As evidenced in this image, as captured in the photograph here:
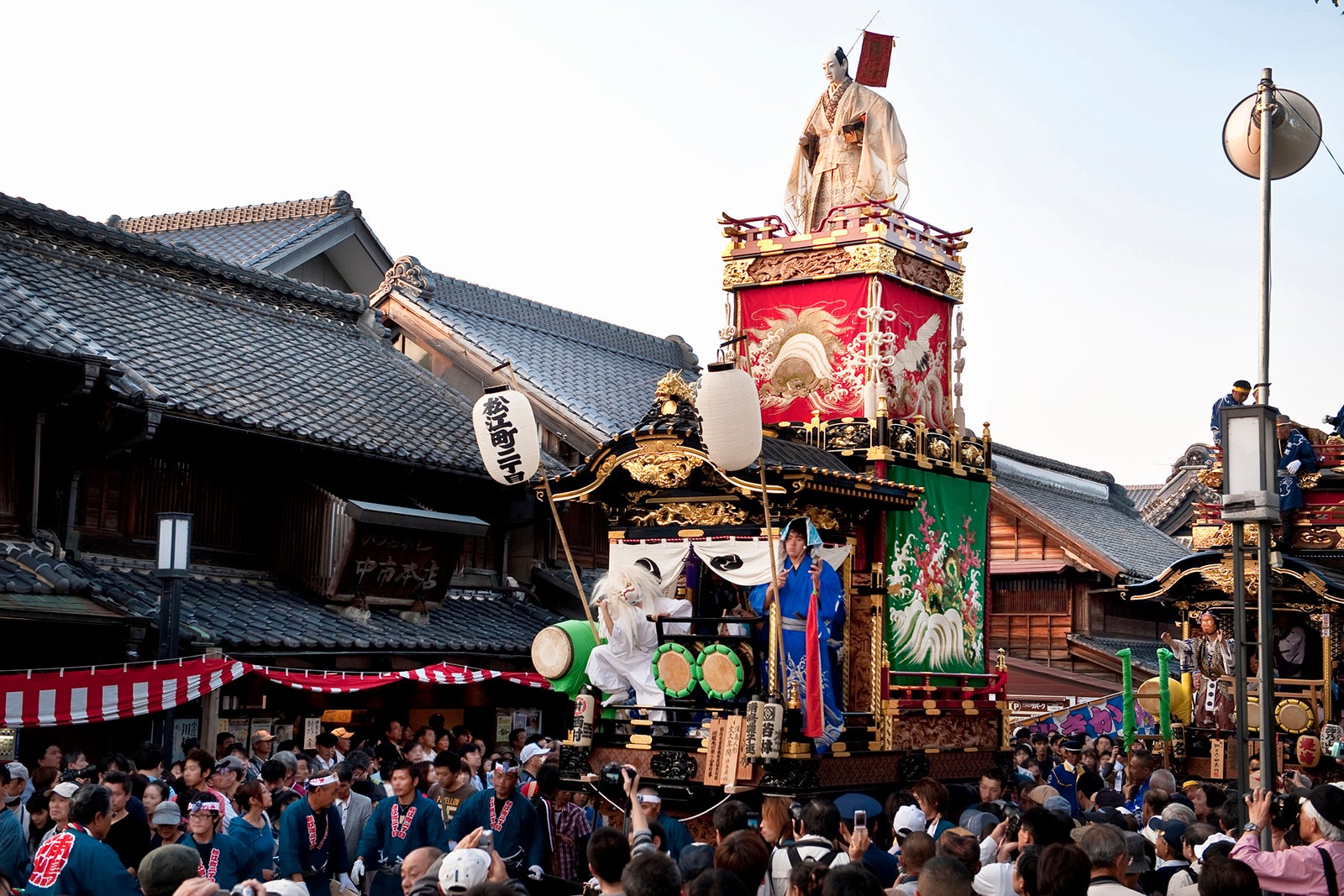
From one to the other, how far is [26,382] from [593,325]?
51.1 ft

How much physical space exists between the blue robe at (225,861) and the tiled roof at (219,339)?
8.17m

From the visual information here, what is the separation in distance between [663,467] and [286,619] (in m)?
5.77

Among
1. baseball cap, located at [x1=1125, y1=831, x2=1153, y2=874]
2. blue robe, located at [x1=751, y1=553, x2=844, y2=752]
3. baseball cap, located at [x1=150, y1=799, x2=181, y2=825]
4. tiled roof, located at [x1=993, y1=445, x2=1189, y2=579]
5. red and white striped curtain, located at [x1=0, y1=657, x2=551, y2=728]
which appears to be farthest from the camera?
tiled roof, located at [x1=993, y1=445, x2=1189, y2=579]

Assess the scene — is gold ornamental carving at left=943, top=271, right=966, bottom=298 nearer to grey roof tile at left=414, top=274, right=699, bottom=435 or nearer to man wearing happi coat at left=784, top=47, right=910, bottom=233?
man wearing happi coat at left=784, top=47, right=910, bottom=233

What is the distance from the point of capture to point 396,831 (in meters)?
10.8

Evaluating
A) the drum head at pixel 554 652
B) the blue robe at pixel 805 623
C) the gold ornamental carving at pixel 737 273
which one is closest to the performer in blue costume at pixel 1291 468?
the gold ornamental carving at pixel 737 273

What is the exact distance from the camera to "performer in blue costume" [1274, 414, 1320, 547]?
20312mm

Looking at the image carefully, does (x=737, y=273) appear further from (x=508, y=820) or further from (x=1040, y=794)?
(x=508, y=820)

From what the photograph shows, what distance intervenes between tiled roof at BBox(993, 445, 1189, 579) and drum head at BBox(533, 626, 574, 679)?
1742 cm

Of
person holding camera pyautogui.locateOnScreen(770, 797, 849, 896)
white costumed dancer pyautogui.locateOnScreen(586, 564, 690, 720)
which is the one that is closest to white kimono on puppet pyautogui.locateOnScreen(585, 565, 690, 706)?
white costumed dancer pyautogui.locateOnScreen(586, 564, 690, 720)

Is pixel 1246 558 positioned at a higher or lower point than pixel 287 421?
lower

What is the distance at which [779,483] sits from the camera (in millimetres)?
15234

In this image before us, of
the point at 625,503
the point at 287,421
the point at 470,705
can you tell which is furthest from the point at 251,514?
the point at 625,503

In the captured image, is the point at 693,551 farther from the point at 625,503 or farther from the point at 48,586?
the point at 48,586
